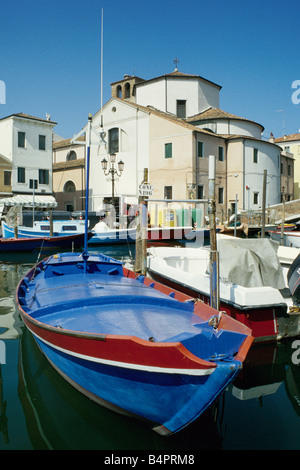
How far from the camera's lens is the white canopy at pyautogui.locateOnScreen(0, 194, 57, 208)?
90.1 ft

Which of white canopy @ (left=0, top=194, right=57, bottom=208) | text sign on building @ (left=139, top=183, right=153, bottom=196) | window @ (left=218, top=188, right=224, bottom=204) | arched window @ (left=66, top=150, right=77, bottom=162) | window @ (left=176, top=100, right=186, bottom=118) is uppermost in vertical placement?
window @ (left=176, top=100, right=186, bottom=118)

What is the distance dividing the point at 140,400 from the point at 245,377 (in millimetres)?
2271

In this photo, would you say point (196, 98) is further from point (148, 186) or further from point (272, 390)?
point (272, 390)

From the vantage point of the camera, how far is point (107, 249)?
2103cm

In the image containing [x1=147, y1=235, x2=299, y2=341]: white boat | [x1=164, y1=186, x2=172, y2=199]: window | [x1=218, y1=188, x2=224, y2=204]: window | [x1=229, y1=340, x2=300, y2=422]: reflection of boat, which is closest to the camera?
[x1=229, y1=340, x2=300, y2=422]: reflection of boat

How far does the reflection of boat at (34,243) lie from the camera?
60.1 feet

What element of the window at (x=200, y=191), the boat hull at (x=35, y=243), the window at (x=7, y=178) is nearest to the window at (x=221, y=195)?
the window at (x=200, y=191)

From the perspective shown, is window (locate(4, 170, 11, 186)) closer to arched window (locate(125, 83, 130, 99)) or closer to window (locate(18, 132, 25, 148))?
window (locate(18, 132, 25, 148))

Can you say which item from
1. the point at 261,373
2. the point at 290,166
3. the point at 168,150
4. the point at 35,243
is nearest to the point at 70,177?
the point at 168,150

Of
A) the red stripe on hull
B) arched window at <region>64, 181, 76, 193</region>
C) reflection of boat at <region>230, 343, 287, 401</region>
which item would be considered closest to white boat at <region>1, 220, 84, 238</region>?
arched window at <region>64, 181, 76, 193</region>

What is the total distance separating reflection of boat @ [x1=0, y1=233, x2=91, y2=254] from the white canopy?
31.5 feet

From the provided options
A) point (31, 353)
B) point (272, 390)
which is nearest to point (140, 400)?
point (272, 390)

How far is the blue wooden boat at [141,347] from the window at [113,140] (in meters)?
27.1
